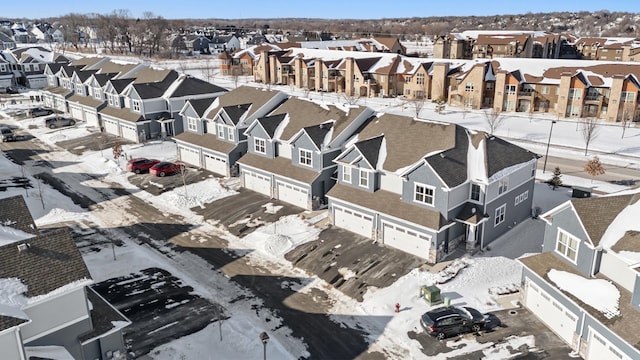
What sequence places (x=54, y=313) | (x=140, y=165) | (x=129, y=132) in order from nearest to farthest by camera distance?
(x=54, y=313), (x=140, y=165), (x=129, y=132)

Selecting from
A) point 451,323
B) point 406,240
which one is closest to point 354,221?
point 406,240

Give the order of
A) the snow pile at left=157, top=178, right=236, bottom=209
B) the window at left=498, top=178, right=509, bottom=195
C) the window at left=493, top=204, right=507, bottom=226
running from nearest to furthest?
the window at left=498, top=178, right=509, bottom=195, the window at left=493, top=204, right=507, bottom=226, the snow pile at left=157, top=178, right=236, bottom=209

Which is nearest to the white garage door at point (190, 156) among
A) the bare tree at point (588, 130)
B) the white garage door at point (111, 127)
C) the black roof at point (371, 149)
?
the white garage door at point (111, 127)

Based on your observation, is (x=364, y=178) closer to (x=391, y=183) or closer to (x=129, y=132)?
(x=391, y=183)

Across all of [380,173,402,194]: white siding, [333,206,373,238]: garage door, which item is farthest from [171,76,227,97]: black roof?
[380,173,402,194]: white siding

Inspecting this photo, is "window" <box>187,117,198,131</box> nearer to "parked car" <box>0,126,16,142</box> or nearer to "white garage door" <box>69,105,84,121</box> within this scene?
"parked car" <box>0,126,16,142</box>

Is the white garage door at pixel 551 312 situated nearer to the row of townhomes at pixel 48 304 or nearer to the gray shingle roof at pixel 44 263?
the row of townhomes at pixel 48 304

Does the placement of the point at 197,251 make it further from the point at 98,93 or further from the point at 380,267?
the point at 98,93
